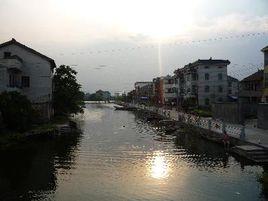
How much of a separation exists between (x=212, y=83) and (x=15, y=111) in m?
64.9

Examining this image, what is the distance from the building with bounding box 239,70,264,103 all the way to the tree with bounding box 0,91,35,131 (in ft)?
133

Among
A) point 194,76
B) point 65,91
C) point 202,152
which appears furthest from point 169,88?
point 202,152

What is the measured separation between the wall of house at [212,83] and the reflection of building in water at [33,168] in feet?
199

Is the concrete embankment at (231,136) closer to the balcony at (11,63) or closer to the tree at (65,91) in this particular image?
the tree at (65,91)

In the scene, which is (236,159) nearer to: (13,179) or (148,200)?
(148,200)

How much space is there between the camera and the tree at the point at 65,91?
77.6m

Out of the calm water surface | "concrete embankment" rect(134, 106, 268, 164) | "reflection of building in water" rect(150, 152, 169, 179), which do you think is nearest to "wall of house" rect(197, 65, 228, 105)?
"concrete embankment" rect(134, 106, 268, 164)

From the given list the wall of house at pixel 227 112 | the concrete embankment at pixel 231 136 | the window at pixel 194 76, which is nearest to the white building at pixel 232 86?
the window at pixel 194 76

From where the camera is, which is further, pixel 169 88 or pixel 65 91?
pixel 169 88

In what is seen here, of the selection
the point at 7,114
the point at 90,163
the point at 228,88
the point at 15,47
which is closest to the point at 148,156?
the point at 90,163

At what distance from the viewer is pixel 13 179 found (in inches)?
1259

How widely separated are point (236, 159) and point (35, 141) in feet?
80.1

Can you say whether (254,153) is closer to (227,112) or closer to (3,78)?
(227,112)

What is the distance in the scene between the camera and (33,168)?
36.3 m
